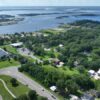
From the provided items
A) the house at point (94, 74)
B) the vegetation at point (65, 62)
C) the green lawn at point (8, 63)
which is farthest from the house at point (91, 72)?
the green lawn at point (8, 63)

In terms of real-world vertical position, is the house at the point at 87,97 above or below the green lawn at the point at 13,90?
below


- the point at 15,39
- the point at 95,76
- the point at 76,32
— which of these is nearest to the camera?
the point at 95,76

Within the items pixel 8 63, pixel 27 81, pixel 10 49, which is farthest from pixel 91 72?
pixel 10 49

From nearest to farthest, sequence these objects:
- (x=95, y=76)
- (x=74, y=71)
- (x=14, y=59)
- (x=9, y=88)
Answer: (x=9, y=88) → (x=95, y=76) → (x=74, y=71) → (x=14, y=59)

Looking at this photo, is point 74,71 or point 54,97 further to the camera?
point 74,71

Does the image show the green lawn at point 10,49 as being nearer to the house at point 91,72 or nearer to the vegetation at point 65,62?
the vegetation at point 65,62

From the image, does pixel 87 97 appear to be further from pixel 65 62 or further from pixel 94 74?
pixel 65 62

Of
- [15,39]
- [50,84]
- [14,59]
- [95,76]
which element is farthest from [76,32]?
[50,84]

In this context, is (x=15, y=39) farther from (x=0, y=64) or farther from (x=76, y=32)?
(x=0, y=64)
